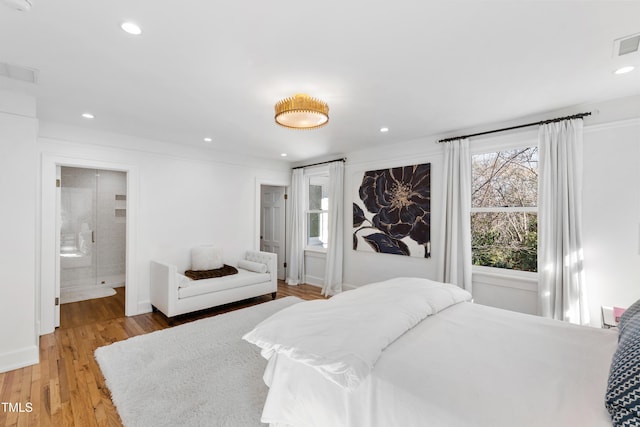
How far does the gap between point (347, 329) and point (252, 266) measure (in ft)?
A: 11.5

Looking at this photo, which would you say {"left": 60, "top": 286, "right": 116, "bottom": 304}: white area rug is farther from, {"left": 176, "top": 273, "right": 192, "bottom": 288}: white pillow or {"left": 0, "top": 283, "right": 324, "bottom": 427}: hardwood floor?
{"left": 176, "top": 273, "right": 192, "bottom": 288}: white pillow

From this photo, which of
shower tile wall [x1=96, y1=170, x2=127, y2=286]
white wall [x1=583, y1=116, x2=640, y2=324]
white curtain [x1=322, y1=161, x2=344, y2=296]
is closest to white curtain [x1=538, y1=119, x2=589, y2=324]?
white wall [x1=583, y1=116, x2=640, y2=324]

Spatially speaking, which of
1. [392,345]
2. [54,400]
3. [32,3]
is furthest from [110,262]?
[392,345]

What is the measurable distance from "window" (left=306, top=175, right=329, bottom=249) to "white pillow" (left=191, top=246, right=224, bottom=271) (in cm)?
193

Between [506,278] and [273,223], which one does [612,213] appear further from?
[273,223]

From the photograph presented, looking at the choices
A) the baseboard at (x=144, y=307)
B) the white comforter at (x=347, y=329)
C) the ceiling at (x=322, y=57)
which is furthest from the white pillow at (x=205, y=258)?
the white comforter at (x=347, y=329)

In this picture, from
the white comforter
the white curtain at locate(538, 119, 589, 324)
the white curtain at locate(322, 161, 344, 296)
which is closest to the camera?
the white comforter

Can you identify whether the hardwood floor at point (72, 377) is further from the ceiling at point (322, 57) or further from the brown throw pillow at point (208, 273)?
the ceiling at point (322, 57)

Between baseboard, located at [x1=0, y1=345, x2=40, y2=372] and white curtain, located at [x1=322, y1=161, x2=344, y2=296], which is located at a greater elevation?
white curtain, located at [x1=322, y1=161, x2=344, y2=296]

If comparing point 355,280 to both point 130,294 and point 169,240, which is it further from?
point 130,294

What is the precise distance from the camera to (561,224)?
291 cm

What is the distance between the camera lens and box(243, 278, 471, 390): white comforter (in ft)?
4.35

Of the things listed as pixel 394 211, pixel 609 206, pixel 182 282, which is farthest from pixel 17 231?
pixel 609 206

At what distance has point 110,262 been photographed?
5617 millimetres
